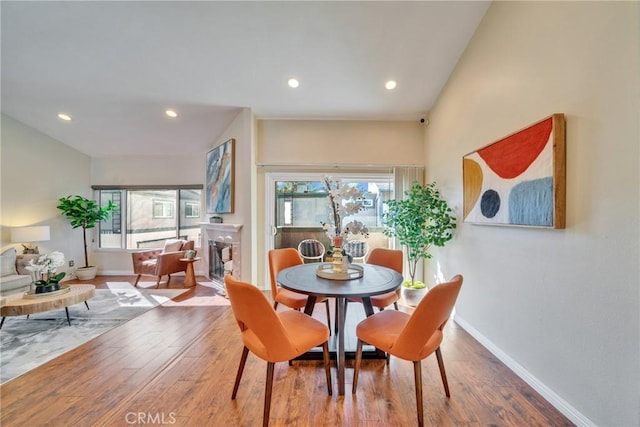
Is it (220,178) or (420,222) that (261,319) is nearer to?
(420,222)

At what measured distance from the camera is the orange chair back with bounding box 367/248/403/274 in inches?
104

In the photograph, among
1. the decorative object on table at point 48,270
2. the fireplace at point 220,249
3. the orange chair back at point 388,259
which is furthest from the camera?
the fireplace at point 220,249

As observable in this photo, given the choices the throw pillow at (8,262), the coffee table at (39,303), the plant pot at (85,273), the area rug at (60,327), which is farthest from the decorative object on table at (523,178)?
the plant pot at (85,273)

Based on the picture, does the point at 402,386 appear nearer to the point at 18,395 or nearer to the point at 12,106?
the point at 18,395

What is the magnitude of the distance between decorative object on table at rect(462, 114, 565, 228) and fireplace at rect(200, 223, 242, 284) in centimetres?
320

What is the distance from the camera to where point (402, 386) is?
1860 millimetres

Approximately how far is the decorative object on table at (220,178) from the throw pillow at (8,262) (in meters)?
2.88

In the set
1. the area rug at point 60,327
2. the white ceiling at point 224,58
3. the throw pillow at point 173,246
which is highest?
the white ceiling at point 224,58

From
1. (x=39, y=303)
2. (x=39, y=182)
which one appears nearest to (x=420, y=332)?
(x=39, y=303)

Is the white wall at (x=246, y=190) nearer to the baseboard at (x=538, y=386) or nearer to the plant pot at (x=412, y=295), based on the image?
the plant pot at (x=412, y=295)

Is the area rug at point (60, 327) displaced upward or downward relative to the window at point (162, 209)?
downward

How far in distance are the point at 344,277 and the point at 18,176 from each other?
243 inches

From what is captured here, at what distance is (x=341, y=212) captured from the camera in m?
2.04

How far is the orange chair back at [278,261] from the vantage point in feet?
8.45
